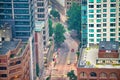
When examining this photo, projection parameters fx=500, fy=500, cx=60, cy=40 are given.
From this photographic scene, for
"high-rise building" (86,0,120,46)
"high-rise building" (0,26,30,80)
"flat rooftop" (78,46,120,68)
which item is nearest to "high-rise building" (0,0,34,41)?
"high-rise building" (0,26,30,80)

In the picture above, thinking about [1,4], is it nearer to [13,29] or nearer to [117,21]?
[13,29]

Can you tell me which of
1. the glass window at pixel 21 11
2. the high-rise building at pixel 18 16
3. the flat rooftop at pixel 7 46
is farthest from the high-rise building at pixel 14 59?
the glass window at pixel 21 11

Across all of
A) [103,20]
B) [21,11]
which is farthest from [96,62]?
[21,11]

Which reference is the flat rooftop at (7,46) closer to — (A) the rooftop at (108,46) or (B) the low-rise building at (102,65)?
(B) the low-rise building at (102,65)

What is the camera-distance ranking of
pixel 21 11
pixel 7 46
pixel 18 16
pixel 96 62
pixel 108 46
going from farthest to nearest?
1. pixel 18 16
2. pixel 21 11
3. pixel 7 46
4. pixel 108 46
5. pixel 96 62

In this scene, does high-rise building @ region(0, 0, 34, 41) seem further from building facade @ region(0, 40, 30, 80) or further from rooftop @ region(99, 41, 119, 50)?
rooftop @ region(99, 41, 119, 50)

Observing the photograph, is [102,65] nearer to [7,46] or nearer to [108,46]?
[108,46]
